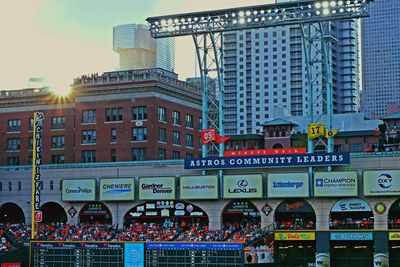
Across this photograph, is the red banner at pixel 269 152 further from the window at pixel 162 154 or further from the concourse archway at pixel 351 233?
→ the window at pixel 162 154

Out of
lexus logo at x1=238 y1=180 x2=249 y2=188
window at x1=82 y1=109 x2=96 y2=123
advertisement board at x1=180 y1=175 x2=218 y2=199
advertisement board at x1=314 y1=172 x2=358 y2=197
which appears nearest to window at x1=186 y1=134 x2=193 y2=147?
window at x1=82 y1=109 x2=96 y2=123

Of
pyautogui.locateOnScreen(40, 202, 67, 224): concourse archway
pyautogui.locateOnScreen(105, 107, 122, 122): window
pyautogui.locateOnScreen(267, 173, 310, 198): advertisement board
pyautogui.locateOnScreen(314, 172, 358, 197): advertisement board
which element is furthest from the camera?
pyautogui.locateOnScreen(105, 107, 122, 122): window

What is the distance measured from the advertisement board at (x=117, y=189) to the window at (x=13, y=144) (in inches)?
1201

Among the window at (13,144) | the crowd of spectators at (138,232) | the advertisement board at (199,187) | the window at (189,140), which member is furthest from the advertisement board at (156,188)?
the window at (13,144)

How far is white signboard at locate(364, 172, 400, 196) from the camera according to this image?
67125 millimetres

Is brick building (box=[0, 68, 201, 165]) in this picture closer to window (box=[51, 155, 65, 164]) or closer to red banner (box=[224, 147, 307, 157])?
→ window (box=[51, 155, 65, 164])

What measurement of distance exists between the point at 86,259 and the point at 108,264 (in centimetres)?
241

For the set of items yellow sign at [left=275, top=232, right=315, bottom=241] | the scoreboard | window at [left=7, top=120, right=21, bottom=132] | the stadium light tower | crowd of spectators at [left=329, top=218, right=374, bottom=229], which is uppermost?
the stadium light tower

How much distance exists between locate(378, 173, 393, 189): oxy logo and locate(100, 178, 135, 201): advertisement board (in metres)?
25.7

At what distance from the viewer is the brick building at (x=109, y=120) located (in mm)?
97312

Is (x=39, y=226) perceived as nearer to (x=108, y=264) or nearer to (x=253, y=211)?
(x=108, y=264)

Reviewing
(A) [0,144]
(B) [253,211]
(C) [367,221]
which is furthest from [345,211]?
(A) [0,144]

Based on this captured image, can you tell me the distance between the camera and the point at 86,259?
70.2 metres

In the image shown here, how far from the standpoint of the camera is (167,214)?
254 feet
